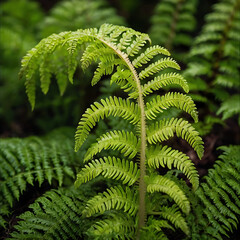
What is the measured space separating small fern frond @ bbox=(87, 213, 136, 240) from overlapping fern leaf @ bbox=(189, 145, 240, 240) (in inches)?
14.0

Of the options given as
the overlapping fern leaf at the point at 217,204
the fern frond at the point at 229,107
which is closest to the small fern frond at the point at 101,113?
the overlapping fern leaf at the point at 217,204

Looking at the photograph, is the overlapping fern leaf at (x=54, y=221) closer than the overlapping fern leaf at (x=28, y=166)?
Yes

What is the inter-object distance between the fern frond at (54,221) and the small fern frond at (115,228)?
0.19 meters

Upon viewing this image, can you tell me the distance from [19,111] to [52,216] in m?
2.47

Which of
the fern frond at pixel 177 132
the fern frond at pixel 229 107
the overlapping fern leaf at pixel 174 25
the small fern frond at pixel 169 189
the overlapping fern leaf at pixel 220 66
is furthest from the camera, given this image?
the overlapping fern leaf at pixel 174 25

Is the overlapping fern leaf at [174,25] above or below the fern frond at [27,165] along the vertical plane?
above

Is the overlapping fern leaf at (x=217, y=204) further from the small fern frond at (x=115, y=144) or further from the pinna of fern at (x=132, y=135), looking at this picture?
the small fern frond at (x=115, y=144)

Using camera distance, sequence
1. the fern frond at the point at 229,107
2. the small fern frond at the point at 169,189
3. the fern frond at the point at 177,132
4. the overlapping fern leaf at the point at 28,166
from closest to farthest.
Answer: the small fern frond at the point at 169,189
the fern frond at the point at 177,132
the overlapping fern leaf at the point at 28,166
the fern frond at the point at 229,107

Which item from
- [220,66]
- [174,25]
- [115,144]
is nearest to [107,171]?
[115,144]

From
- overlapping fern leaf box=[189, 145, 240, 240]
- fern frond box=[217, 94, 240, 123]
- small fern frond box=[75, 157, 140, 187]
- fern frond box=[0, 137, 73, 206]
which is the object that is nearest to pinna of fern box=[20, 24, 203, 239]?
small fern frond box=[75, 157, 140, 187]

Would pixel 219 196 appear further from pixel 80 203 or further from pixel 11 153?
pixel 11 153

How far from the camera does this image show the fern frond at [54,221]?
1.50m

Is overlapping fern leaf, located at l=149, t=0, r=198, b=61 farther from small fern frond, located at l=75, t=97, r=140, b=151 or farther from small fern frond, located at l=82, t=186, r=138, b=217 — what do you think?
small fern frond, located at l=82, t=186, r=138, b=217

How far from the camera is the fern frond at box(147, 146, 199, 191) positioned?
1.39m
